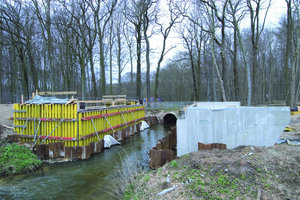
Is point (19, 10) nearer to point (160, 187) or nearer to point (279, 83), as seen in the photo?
point (160, 187)

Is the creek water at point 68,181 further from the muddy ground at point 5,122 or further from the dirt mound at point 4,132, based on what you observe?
the muddy ground at point 5,122

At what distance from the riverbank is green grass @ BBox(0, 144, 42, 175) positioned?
5.41m

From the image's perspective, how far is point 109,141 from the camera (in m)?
14.2

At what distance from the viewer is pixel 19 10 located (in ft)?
81.2

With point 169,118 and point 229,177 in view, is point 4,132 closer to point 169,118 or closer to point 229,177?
point 229,177

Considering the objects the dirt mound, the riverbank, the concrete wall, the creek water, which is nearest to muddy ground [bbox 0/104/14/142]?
the dirt mound

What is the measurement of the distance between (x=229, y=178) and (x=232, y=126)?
4007mm

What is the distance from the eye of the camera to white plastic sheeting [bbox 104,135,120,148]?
1393 cm

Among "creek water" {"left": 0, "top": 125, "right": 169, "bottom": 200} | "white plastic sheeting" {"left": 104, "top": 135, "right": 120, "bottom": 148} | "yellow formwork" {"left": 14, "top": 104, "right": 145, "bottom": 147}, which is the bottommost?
"creek water" {"left": 0, "top": 125, "right": 169, "bottom": 200}

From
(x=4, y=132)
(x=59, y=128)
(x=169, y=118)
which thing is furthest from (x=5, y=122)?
(x=169, y=118)

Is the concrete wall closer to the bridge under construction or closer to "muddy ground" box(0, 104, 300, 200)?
"muddy ground" box(0, 104, 300, 200)

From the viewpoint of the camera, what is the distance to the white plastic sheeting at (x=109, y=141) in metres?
13.9

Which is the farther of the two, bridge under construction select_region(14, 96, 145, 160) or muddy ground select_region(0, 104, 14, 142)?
muddy ground select_region(0, 104, 14, 142)

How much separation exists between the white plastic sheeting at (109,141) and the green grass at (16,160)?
14.8 feet
